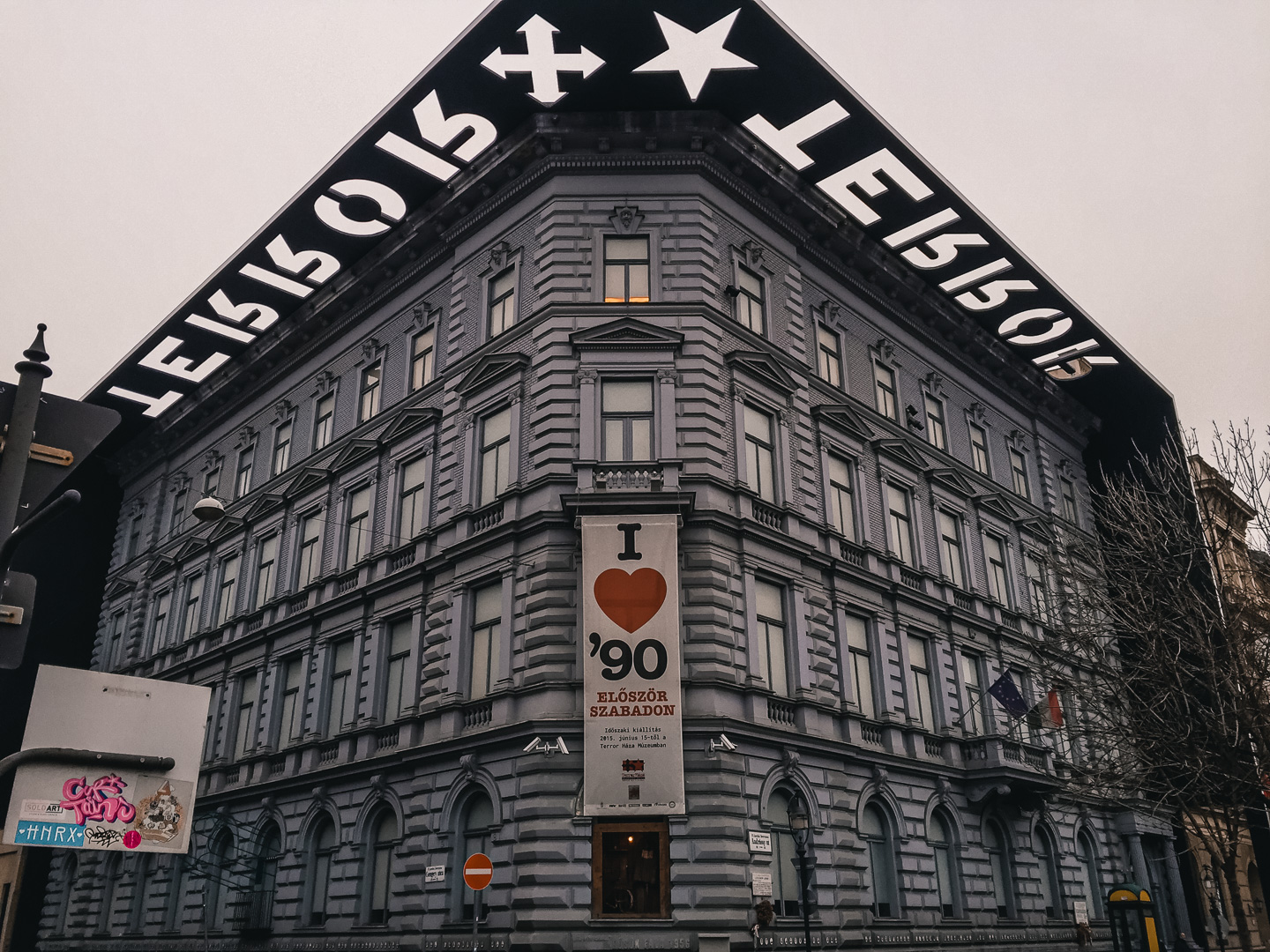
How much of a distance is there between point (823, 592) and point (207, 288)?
23674 millimetres

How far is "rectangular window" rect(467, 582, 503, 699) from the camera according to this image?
24703mm

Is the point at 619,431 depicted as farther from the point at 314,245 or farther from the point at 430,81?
the point at 314,245

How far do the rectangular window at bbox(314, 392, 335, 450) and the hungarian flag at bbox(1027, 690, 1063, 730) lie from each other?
23914mm

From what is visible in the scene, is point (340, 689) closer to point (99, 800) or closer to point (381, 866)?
point (381, 866)

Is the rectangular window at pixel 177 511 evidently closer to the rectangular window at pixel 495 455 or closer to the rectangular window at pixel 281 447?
the rectangular window at pixel 281 447

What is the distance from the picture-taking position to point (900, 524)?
106 feet

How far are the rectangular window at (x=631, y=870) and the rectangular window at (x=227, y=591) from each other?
833 inches

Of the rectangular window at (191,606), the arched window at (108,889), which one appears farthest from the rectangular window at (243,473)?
the arched window at (108,889)

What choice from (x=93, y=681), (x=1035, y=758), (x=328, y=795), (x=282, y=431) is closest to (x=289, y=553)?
(x=282, y=431)

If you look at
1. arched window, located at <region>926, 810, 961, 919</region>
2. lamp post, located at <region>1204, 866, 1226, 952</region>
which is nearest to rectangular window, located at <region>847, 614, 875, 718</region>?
arched window, located at <region>926, 810, 961, 919</region>

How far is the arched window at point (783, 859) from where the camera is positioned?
23.0m

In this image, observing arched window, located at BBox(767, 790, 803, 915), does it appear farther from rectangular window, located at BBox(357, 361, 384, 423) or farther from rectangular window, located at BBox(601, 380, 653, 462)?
rectangular window, located at BBox(357, 361, 384, 423)

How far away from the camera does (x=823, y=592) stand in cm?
2770

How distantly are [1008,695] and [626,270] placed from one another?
1565 centimetres
